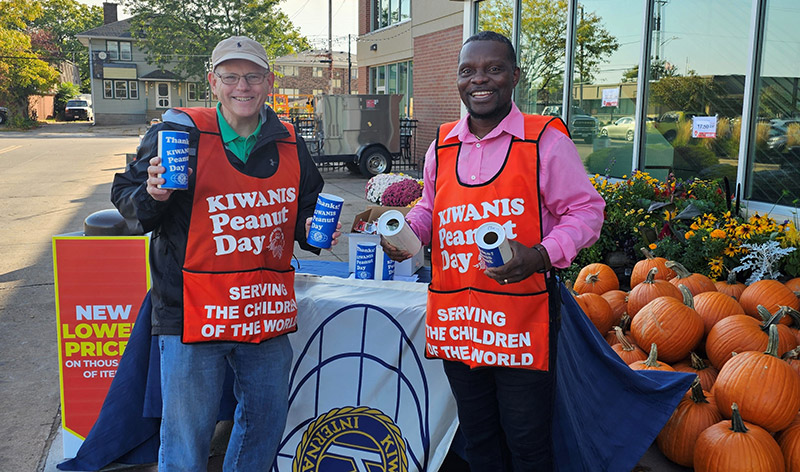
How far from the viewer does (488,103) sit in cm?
218

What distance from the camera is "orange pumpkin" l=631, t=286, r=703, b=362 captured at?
3496 mm

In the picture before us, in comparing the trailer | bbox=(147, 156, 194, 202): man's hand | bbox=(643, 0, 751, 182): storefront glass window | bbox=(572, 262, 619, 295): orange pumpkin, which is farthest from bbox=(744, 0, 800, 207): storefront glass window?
the trailer

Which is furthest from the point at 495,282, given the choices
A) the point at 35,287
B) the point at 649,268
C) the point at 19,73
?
the point at 19,73

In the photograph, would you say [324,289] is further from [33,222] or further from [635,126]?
[33,222]

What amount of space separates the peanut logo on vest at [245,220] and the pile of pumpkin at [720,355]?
6.67 ft

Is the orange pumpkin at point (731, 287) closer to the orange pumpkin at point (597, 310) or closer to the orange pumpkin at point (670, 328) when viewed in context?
the orange pumpkin at point (670, 328)

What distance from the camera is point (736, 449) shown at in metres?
2.87

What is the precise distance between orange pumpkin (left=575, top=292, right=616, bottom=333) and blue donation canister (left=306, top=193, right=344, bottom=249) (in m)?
2.02

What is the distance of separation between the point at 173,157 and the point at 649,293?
2.87 meters

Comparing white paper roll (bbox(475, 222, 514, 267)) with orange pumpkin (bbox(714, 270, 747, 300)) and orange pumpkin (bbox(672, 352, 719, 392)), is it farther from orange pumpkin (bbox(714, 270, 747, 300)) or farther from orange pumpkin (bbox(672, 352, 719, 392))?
orange pumpkin (bbox(714, 270, 747, 300))

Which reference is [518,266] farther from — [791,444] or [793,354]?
[793,354]

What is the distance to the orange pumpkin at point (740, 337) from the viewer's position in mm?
3371

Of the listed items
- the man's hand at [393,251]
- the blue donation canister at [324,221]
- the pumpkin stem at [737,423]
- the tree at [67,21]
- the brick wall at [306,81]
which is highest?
the tree at [67,21]

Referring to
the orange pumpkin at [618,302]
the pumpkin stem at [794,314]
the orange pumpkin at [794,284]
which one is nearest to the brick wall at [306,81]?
the orange pumpkin at [618,302]
